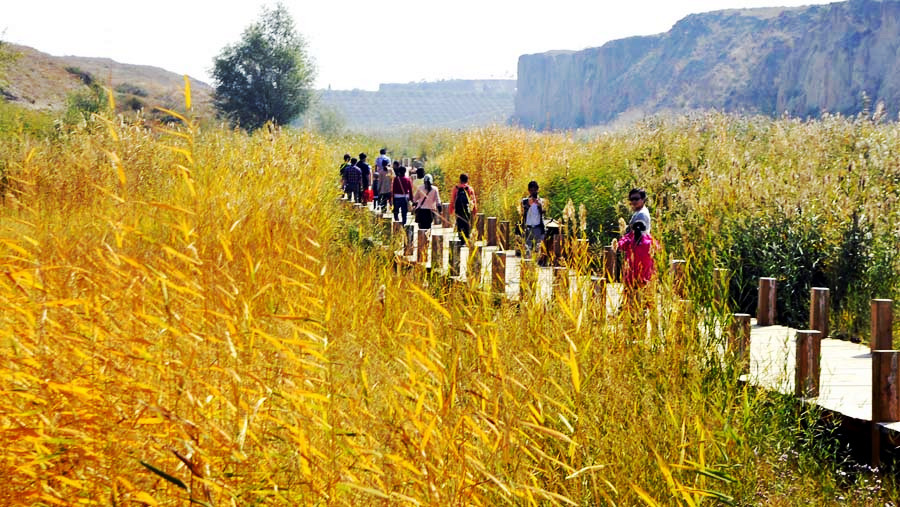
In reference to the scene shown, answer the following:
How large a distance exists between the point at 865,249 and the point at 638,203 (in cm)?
267

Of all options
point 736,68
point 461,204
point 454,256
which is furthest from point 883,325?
point 736,68

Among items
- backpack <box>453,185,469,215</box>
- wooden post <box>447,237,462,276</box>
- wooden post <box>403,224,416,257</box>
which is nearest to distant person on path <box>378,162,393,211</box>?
backpack <box>453,185,469,215</box>

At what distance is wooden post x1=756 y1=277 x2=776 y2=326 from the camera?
29.1 feet

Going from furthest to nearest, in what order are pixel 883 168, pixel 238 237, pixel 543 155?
pixel 543 155 < pixel 883 168 < pixel 238 237

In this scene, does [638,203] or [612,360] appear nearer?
[612,360]

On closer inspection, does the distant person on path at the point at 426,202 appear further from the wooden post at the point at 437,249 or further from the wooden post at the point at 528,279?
the wooden post at the point at 528,279

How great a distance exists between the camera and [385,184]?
2141 centimetres

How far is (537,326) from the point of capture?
6.32 meters

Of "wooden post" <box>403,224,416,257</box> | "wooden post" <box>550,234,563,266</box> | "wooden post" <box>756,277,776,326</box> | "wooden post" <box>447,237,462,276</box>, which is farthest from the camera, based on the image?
"wooden post" <box>403,224,416,257</box>

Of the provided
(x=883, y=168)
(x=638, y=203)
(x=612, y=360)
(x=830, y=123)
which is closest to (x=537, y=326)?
(x=612, y=360)

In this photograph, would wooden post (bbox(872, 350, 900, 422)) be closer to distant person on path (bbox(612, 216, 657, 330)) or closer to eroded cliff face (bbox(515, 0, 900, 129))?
distant person on path (bbox(612, 216, 657, 330))

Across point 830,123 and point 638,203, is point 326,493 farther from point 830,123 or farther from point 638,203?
point 830,123

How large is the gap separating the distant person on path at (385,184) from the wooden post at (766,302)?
13.2 meters

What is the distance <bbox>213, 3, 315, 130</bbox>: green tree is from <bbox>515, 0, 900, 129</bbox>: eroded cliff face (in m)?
13.8
